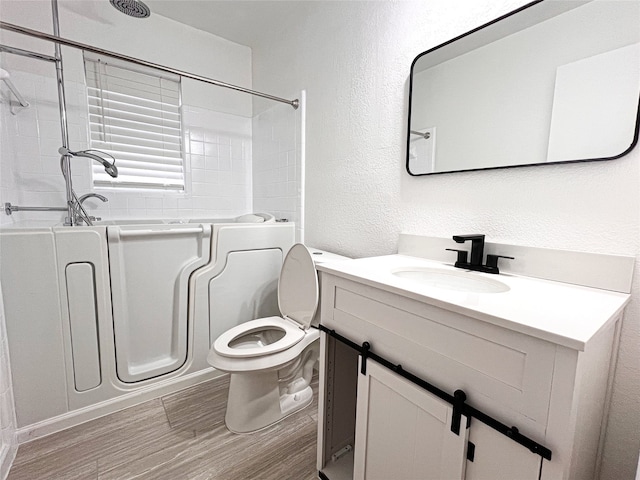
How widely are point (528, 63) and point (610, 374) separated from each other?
1012 mm

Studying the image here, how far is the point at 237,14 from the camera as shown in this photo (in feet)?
6.92

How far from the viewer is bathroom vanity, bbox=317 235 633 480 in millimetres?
558

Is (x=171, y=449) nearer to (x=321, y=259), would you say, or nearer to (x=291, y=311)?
(x=291, y=311)

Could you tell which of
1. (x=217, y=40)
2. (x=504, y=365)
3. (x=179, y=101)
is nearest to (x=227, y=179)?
(x=179, y=101)

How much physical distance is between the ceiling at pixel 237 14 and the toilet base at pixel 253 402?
2242 millimetres

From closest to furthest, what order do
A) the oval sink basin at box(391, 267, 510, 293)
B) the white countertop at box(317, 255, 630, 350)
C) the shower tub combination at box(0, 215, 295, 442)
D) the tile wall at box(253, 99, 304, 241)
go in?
the white countertop at box(317, 255, 630, 350), the oval sink basin at box(391, 267, 510, 293), the shower tub combination at box(0, 215, 295, 442), the tile wall at box(253, 99, 304, 241)

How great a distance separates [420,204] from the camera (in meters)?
1.35

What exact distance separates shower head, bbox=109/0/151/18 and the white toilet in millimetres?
1673

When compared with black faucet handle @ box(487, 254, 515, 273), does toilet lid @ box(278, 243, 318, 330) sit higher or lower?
lower

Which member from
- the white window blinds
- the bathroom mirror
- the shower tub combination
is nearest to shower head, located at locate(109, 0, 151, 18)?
the white window blinds

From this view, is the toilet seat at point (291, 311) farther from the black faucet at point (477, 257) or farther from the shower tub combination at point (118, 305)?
the black faucet at point (477, 257)

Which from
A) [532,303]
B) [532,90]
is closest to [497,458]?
[532,303]

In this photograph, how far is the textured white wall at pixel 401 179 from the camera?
86 centimetres

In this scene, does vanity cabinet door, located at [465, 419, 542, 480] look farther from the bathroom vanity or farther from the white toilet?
the white toilet
